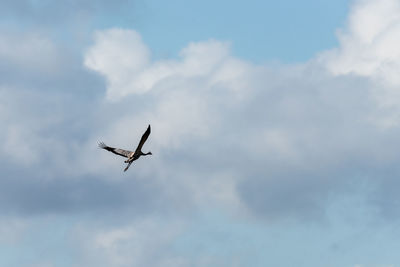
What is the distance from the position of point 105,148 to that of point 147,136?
16.9m

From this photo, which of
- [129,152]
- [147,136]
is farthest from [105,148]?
[147,136]

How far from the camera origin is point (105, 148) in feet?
561

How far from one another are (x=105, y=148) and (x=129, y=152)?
6.19 metres

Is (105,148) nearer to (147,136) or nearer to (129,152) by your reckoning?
(129,152)

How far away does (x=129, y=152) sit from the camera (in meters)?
174

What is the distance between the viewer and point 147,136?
157750mm

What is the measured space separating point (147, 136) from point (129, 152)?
17810mm

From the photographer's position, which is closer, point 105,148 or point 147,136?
point 147,136

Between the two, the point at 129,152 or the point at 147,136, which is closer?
the point at 147,136
